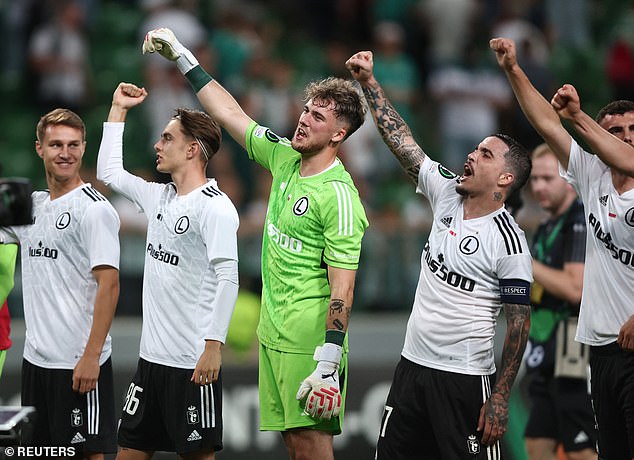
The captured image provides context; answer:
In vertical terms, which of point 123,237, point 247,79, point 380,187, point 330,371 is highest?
point 247,79

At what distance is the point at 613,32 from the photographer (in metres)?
17.0

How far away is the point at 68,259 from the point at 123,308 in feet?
10.7

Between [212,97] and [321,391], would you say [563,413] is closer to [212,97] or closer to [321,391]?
[321,391]

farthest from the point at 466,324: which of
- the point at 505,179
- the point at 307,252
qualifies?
the point at 307,252

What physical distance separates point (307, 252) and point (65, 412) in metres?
1.82

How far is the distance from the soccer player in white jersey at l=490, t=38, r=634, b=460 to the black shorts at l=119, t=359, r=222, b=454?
7.26 ft

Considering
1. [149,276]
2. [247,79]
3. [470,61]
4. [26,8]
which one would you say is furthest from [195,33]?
[149,276]

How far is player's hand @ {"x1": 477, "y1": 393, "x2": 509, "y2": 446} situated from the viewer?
6.39 m

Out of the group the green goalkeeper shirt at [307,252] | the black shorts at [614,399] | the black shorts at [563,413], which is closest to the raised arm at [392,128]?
the green goalkeeper shirt at [307,252]

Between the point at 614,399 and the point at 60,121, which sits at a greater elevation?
the point at 60,121

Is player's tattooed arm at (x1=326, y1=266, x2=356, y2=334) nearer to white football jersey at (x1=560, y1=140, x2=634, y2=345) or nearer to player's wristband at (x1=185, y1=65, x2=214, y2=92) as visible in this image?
white football jersey at (x1=560, y1=140, x2=634, y2=345)

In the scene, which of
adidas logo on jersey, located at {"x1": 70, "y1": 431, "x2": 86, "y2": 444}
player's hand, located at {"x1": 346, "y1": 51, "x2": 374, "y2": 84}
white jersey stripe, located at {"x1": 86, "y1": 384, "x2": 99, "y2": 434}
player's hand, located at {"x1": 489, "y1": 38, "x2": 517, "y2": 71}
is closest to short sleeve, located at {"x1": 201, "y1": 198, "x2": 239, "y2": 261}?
player's hand, located at {"x1": 346, "y1": 51, "x2": 374, "y2": 84}

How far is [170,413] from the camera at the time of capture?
6.80 meters

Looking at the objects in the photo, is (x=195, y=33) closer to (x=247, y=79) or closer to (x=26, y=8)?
(x=247, y=79)
